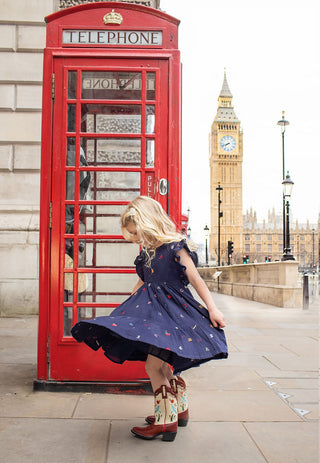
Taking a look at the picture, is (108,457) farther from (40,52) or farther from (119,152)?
(40,52)

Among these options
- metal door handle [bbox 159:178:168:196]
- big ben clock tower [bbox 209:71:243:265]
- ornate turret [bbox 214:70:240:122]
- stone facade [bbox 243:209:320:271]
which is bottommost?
stone facade [bbox 243:209:320:271]

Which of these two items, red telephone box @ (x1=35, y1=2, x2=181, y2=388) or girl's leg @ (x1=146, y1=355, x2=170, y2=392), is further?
red telephone box @ (x1=35, y1=2, x2=181, y2=388)

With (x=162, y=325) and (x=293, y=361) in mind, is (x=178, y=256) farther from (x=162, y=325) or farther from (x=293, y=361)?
(x=293, y=361)

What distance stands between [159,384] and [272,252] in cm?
13444

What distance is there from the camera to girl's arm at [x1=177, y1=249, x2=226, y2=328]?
2.80m

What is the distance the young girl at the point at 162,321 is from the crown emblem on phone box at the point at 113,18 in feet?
5.92

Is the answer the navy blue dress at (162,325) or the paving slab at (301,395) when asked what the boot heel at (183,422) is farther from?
the paving slab at (301,395)

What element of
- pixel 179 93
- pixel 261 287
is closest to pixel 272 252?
pixel 261 287

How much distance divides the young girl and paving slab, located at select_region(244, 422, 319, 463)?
528 mm

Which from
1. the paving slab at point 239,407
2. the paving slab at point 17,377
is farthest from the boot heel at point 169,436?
the paving slab at point 17,377

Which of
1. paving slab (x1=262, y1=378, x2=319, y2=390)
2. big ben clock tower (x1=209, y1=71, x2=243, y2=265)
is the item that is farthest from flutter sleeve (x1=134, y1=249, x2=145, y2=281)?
big ben clock tower (x1=209, y1=71, x2=243, y2=265)

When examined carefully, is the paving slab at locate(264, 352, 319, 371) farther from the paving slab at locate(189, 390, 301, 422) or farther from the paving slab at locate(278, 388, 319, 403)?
the paving slab at locate(189, 390, 301, 422)

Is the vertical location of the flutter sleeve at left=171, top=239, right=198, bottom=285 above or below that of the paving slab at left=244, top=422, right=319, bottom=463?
above

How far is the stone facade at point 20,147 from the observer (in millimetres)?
8133
